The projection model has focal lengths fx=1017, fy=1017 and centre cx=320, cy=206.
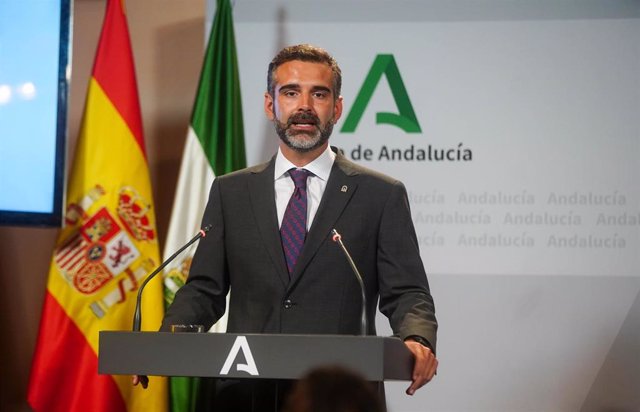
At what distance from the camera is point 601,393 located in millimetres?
4895

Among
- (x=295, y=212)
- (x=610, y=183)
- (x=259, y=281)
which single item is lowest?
(x=259, y=281)

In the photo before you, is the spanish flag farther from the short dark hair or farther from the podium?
the podium

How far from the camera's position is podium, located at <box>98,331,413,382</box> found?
2215 mm

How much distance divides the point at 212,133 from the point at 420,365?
2736mm

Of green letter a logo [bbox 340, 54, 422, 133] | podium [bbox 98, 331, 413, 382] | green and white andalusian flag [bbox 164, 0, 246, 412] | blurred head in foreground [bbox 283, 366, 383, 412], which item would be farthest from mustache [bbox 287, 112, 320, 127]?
green letter a logo [bbox 340, 54, 422, 133]

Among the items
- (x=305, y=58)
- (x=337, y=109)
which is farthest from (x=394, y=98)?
(x=305, y=58)

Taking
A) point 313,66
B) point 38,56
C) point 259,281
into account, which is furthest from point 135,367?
point 38,56

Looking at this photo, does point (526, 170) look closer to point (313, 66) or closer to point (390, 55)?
point (390, 55)

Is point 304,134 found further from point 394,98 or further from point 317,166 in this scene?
point 394,98

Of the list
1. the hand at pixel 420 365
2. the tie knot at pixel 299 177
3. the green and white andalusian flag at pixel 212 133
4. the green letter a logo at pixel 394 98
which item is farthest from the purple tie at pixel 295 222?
the green letter a logo at pixel 394 98

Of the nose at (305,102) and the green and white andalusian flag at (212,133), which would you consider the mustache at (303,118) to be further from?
the green and white andalusian flag at (212,133)

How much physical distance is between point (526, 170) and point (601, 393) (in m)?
1.14

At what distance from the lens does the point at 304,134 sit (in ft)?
10.1

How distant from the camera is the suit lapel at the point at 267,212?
2973mm
